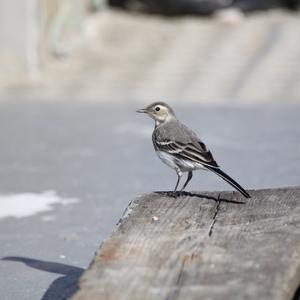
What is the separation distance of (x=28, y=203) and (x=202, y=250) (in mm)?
3401

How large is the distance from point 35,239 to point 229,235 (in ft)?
7.62

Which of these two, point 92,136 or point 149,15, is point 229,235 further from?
point 149,15

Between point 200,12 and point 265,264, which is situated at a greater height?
point 265,264

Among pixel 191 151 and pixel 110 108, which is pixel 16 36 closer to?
pixel 110 108

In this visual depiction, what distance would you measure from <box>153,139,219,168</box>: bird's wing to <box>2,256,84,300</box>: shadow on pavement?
912 mm

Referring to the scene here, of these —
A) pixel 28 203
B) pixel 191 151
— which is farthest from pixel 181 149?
pixel 28 203

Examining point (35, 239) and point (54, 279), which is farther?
point (35, 239)

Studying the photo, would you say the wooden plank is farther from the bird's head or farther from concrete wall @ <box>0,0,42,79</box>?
concrete wall @ <box>0,0,42,79</box>

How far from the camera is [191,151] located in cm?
625

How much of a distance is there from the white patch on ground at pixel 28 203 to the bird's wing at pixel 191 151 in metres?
1.62

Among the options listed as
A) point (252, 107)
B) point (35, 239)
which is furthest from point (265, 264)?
point (252, 107)

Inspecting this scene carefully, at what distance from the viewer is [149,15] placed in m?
16.5

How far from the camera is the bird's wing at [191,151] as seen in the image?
242 inches

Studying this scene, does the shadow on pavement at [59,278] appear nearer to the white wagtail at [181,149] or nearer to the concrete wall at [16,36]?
the white wagtail at [181,149]
